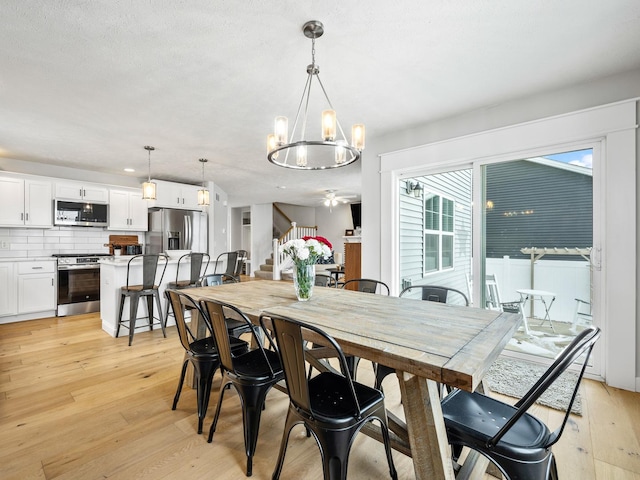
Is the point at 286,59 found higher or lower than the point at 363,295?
higher

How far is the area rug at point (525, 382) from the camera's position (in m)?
2.32

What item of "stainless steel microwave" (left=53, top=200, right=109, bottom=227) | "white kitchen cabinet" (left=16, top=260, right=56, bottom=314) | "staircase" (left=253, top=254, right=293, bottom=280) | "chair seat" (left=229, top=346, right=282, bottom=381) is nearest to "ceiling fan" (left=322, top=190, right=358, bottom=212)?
"staircase" (left=253, top=254, right=293, bottom=280)

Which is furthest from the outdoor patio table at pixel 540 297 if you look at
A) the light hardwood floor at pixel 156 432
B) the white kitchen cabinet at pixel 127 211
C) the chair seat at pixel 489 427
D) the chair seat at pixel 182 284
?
the white kitchen cabinet at pixel 127 211

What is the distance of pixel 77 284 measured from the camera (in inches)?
200

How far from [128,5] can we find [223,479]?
2639 millimetres

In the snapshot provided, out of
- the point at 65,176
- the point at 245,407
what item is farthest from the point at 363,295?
the point at 65,176

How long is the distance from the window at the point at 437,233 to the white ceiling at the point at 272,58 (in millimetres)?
1084

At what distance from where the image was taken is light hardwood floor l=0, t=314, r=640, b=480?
66.1 inches

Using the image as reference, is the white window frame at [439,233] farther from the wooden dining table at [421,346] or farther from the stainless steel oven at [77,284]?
the stainless steel oven at [77,284]

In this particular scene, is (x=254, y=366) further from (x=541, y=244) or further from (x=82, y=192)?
(x=82, y=192)

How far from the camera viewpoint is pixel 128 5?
1781 mm

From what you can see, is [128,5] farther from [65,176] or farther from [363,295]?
[65,176]

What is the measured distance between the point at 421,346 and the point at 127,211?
20.2 ft

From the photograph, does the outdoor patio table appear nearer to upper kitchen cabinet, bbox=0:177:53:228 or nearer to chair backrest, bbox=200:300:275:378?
chair backrest, bbox=200:300:275:378
